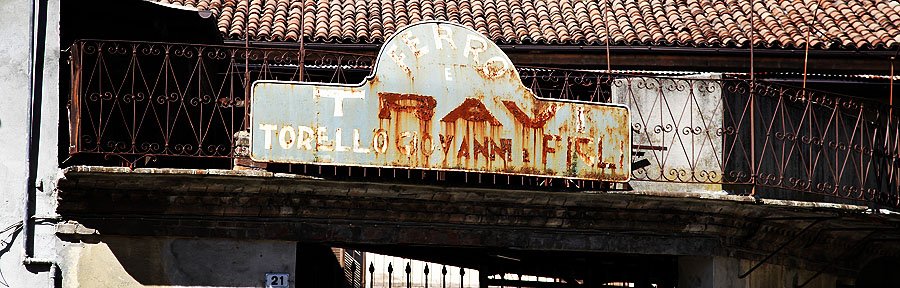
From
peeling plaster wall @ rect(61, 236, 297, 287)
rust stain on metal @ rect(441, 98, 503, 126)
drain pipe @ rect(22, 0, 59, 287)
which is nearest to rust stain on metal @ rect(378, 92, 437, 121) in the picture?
rust stain on metal @ rect(441, 98, 503, 126)

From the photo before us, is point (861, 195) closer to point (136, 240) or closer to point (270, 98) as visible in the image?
point (270, 98)

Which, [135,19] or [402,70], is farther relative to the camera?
[135,19]

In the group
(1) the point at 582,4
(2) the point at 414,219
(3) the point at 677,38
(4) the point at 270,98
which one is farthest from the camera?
(1) the point at 582,4

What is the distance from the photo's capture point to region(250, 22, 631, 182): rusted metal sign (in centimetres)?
1362

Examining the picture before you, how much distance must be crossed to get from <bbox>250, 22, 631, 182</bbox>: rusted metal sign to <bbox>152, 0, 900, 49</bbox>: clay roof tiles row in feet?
11.7

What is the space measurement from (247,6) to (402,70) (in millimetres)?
5150

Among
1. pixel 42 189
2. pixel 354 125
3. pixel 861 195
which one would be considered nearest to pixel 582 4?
pixel 861 195

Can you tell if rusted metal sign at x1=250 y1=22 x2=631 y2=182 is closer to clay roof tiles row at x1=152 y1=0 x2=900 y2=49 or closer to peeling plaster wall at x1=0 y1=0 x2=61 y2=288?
peeling plaster wall at x1=0 y1=0 x2=61 y2=288

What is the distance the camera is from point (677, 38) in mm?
17875

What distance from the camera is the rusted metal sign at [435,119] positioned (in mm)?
13617

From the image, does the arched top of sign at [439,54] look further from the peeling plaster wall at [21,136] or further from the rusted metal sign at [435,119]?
the peeling plaster wall at [21,136]

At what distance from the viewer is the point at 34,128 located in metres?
14.1

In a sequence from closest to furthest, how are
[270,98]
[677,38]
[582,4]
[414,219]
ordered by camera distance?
[270,98] < [414,219] < [677,38] < [582,4]

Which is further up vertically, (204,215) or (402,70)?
(402,70)
